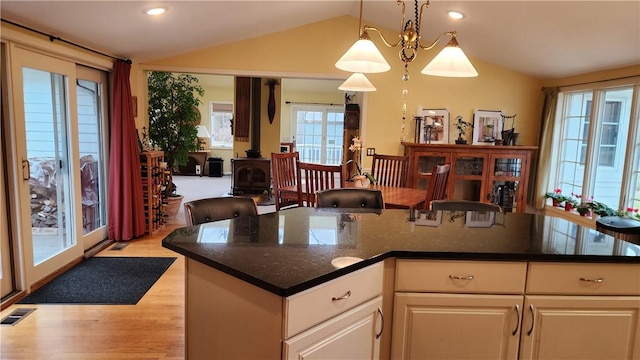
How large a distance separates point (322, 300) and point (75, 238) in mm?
3250

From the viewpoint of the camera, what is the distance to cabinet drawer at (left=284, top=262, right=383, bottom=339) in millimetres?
1331

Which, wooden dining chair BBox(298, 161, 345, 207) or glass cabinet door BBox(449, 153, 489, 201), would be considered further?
glass cabinet door BBox(449, 153, 489, 201)

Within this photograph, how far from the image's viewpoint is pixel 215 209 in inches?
90.4

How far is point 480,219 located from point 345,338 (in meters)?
1.19

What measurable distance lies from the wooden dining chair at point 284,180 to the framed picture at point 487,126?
261 cm

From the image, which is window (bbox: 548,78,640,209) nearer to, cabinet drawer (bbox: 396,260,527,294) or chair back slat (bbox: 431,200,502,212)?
chair back slat (bbox: 431,200,502,212)

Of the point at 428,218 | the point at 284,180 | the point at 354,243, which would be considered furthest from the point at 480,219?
the point at 284,180

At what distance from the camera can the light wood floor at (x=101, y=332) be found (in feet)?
7.79

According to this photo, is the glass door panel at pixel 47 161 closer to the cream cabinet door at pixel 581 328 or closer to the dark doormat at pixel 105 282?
the dark doormat at pixel 105 282

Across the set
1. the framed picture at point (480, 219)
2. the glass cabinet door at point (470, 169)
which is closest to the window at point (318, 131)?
the glass cabinet door at point (470, 169)

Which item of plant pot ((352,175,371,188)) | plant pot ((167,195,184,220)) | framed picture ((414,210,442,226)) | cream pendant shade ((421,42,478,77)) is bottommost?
plant pot ((167,195,184,220))

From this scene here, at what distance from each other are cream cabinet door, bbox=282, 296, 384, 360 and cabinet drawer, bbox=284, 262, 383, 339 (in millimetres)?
25

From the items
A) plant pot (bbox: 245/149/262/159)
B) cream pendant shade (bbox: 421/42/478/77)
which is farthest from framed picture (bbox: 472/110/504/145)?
plant pot (bbox: 245/149/262/159)

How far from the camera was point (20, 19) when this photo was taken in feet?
9.25
